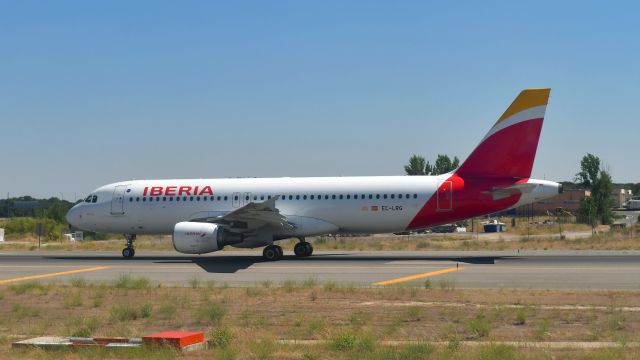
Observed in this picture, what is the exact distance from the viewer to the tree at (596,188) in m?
80.8

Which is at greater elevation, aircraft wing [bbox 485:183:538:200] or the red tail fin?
the red tail fin

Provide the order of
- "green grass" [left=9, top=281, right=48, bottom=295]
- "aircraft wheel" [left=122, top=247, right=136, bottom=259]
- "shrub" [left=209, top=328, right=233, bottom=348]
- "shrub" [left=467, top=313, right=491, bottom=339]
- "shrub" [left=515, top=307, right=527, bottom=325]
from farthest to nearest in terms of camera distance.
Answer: "aircraft wheel" [left=122, top=247, right=136, bottom=259]
"green grass" [left=9, top=281, right=48, bottom=295]
"shrub" [left=515, top=307, right=527, bottom=325]
"shrub" [left=467, top=313, right=491, bottom=339]
"shrub" [left=209, top=328, right=233, bottom=348]

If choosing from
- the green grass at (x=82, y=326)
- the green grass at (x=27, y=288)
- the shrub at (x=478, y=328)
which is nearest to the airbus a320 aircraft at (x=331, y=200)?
the green grass at (x=27, y=288)

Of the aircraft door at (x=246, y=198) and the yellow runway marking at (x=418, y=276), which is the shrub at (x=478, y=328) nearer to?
the yellow runway marking at (x=418, y=276)

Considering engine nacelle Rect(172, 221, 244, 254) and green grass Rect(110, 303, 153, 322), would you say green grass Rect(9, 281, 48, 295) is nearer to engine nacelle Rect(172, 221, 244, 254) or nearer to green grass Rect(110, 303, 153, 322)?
green grass Rect(110, 303, 153, 322)

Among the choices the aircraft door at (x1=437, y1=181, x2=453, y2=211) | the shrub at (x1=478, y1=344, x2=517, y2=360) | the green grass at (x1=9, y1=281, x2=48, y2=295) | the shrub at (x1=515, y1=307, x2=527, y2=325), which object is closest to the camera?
the shrub at (x1=478, y1=344, x2=517, y2=360)

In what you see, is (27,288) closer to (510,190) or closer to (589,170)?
(510,190)

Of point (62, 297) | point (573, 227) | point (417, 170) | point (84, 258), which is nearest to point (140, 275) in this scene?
point (62, 297)

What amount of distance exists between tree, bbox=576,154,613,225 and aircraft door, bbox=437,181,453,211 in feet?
180

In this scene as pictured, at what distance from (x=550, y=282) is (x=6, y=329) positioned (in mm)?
12705

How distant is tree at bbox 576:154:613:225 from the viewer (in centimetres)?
8080

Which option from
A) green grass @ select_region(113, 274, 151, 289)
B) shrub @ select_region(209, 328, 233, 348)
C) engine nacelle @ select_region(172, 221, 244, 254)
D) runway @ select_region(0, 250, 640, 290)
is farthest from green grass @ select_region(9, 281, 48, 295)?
shrub @ select_region(209, 328, 233, 348)

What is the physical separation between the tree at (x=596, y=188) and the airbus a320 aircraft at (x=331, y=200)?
54417mm

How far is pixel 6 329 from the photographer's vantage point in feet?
41.1
